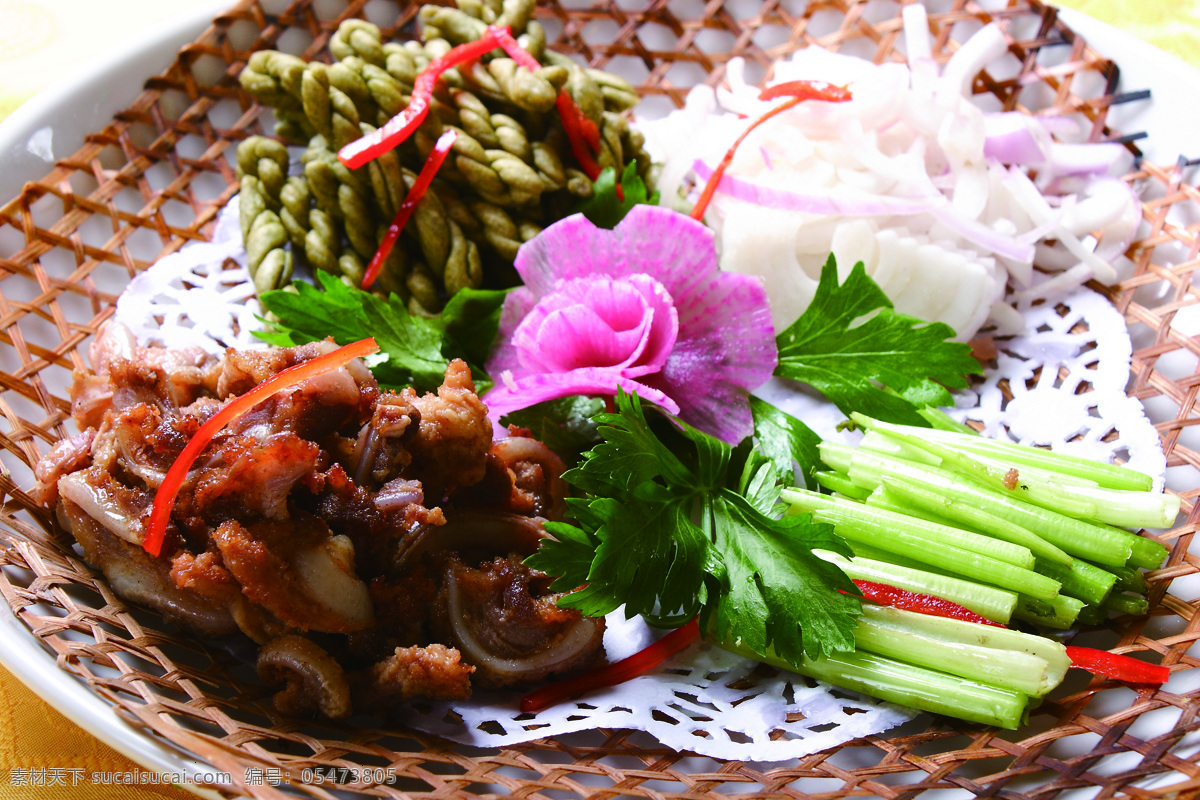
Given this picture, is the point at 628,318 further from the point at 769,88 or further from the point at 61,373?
the point at 61,373

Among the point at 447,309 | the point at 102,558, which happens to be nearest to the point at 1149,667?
the point at 447,309

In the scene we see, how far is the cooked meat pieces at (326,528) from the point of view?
2100 millimetres

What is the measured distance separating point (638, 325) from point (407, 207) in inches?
38.8

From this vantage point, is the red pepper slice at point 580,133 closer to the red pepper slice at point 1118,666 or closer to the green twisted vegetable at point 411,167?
the green twisted vegetable at point 411,167

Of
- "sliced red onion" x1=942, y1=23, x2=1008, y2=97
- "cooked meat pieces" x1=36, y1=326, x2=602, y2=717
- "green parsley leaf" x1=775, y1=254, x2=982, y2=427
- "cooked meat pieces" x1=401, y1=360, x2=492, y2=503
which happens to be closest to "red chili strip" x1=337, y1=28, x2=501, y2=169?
"cooked meat pieces" x1=36, y1=326, x2=602, y2=717

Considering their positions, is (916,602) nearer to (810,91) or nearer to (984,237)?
(984,237)

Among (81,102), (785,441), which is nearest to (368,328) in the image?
Result: (785,441)

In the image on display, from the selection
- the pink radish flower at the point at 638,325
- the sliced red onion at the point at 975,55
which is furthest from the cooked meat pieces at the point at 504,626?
the sliced red onion at the point at 975,55

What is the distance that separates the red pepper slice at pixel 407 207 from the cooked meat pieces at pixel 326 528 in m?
0.83

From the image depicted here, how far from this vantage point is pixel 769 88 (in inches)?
144

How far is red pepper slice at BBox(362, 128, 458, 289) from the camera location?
317 centimetres

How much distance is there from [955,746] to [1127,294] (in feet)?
6.59

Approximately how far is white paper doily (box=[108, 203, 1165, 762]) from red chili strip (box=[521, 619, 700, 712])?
0.03 metres

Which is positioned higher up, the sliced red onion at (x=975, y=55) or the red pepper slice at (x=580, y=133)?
the sliced red onion at (x=975, y=55)
